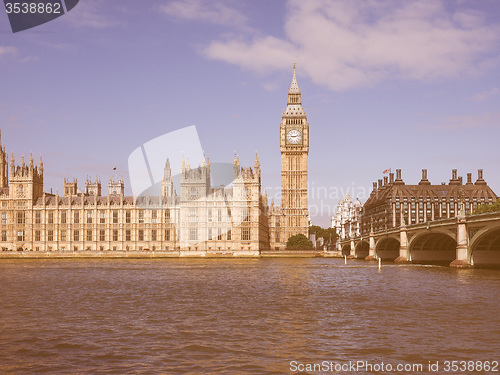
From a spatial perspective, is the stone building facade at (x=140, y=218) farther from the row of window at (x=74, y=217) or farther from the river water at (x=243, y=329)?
the river water at (x=243, y=329)

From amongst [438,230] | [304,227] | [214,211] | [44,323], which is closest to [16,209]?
[214,211]

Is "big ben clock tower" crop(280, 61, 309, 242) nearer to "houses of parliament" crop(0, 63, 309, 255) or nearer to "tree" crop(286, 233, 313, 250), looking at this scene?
"tree" crop(286, 233, 313, 250)

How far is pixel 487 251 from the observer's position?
7288cm

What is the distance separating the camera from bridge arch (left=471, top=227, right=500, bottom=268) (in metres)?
70.2

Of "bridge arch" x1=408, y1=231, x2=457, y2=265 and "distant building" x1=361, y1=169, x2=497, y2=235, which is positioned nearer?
"bridge arch" x1=408, y1=231, x2=457, y2=265

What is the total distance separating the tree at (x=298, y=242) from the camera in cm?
15862

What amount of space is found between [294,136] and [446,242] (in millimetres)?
91368

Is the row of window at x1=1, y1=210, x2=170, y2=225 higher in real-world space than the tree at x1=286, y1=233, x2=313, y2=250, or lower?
→ higher

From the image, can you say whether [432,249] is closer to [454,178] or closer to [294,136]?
[294,136]

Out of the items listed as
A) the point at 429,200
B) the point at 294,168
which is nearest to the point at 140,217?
the point at 294,168

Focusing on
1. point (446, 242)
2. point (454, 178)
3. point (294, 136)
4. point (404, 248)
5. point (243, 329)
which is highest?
point (294, 136)

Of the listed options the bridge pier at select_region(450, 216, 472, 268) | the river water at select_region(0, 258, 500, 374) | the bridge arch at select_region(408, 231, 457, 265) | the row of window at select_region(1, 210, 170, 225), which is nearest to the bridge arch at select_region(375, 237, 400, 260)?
the bridge arch at select_region(408, 231, 457, 265)

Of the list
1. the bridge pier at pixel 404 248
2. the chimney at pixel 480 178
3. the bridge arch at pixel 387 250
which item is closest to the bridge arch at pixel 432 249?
the bridge pier at pixel 404 248

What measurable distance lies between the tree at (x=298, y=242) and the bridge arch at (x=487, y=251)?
85.6m
